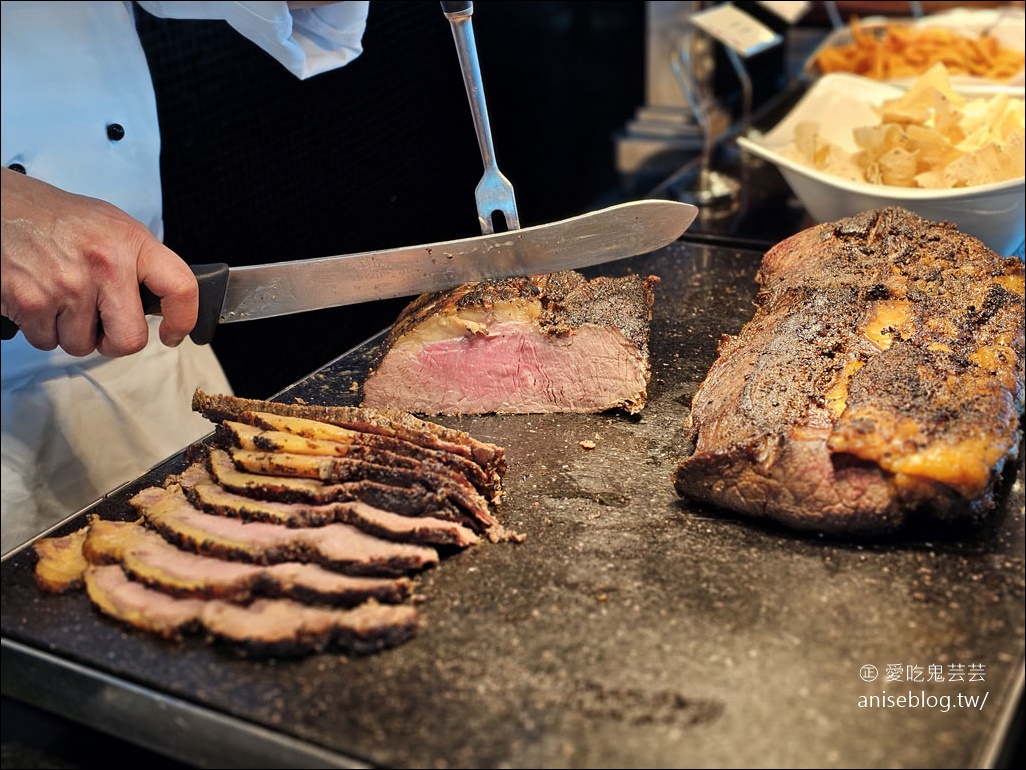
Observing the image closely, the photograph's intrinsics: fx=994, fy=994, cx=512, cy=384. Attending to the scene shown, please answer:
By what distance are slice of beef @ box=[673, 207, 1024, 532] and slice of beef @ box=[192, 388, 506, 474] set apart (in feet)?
1.51

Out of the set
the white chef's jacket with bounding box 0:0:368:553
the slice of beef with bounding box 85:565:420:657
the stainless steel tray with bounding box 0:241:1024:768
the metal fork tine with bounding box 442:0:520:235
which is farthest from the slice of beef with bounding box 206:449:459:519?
the white chef's jacket with bounding box 0:0:368:553

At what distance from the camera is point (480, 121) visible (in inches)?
107

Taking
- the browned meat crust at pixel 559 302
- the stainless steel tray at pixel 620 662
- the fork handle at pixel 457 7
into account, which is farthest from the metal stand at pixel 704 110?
the stainless steel tray at pixel 620 662

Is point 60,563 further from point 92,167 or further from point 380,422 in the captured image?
point 92,167

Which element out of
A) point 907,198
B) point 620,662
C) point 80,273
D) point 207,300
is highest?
point 80,273

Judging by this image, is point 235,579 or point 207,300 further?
point 207,300

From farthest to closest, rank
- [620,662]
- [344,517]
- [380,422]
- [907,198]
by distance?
[907,198]
[380,422]
[344,517]
[620,662]

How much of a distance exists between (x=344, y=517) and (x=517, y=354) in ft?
2.72

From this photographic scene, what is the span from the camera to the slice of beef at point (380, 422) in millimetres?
2324

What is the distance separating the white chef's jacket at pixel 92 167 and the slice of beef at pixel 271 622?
4.11ft

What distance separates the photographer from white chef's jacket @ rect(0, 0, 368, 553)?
114 inches

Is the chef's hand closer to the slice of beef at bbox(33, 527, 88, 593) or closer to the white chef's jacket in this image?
the slice of beef at bbox(33, 527, 88, 593)

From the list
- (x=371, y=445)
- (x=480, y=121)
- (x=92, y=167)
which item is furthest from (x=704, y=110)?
(x=371, y=445)

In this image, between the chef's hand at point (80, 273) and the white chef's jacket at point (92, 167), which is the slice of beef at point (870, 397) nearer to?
the chef's hand at point (80, 273)
